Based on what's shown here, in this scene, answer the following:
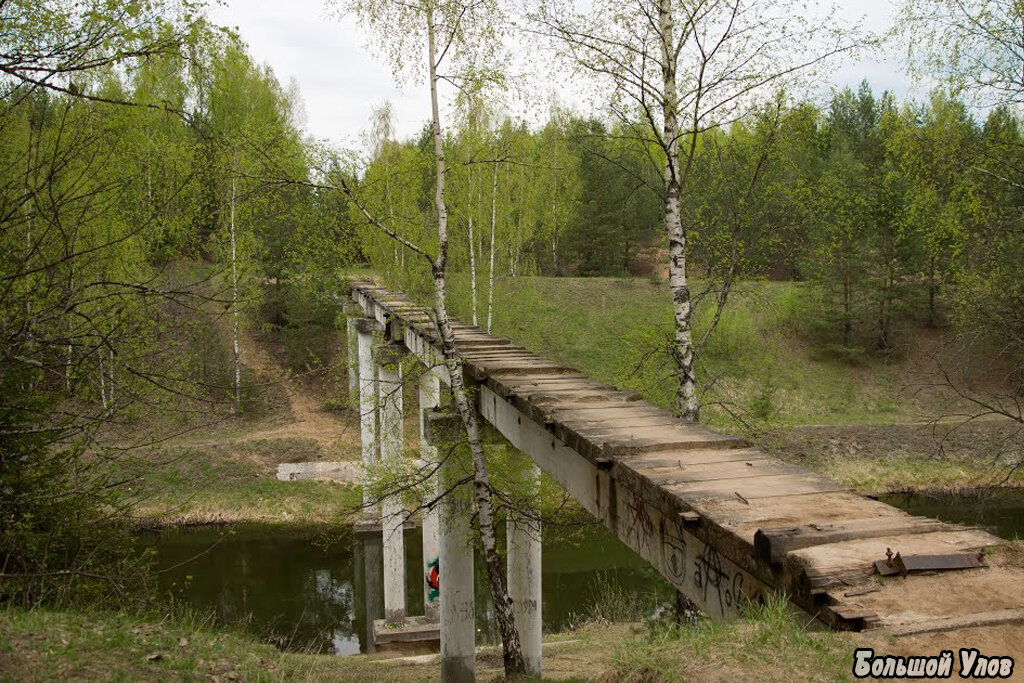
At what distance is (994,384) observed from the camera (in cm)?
3120

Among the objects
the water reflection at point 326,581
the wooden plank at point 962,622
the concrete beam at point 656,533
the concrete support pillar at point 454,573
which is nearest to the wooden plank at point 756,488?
the concrete beam at point 656,533

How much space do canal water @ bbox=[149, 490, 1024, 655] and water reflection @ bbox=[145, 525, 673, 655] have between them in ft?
0.08

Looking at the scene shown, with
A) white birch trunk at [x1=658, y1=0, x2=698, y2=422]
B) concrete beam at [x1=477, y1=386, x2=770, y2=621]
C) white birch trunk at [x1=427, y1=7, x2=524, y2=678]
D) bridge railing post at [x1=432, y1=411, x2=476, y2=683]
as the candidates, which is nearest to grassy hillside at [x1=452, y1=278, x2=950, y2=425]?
bridge railing post at [x1=432, y1=411, x2=476, y2=683]

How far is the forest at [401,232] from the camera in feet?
19.4

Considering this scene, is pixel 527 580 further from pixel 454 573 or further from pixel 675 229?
pixel 675 229

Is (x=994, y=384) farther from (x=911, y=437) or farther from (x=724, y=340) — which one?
(x=724, y=340)

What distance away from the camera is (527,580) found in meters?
10.8

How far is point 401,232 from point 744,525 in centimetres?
786

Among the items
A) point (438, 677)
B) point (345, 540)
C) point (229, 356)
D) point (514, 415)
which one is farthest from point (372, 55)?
point (229, 356)

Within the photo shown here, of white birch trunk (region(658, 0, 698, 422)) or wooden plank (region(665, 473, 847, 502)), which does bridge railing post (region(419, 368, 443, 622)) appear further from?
wooden plank (region(665, 473, 847, 502))

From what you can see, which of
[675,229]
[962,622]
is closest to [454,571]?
Answer: [675,229]

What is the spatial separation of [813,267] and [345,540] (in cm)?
2008

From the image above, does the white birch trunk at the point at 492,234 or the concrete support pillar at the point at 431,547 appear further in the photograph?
the white birch trunk at the point at 492,234

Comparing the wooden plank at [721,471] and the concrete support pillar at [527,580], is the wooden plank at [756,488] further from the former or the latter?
the concrete support pillar at [527,580]
